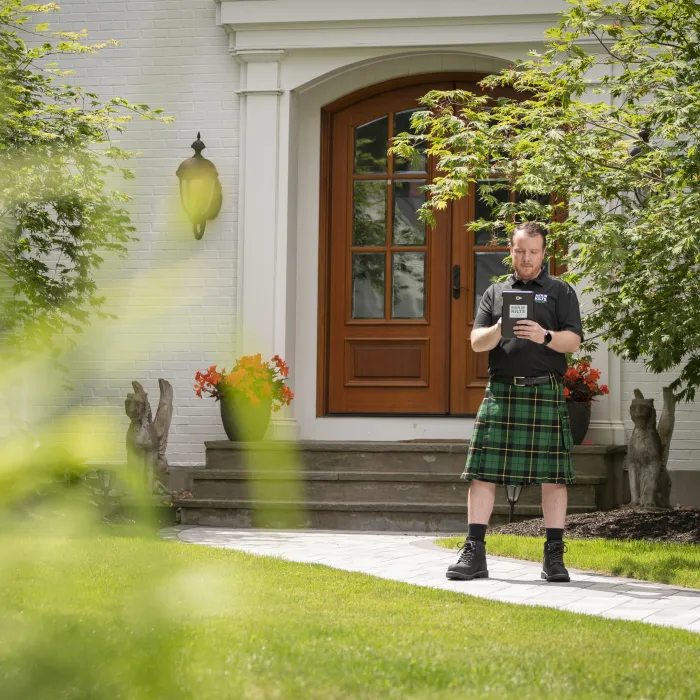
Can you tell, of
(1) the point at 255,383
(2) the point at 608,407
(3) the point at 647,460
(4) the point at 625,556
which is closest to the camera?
(4) the point at 625,556

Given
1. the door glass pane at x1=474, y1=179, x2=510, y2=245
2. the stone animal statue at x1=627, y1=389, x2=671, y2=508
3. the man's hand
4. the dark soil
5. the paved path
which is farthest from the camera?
the door glass pane at x1=474, y1=179, x2=510, y2=245

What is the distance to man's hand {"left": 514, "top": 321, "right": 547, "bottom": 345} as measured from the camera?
4805mm

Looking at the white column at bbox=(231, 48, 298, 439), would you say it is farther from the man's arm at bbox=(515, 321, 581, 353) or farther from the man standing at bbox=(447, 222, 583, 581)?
the man's arm at bbox=(515, 321, 581, 353)

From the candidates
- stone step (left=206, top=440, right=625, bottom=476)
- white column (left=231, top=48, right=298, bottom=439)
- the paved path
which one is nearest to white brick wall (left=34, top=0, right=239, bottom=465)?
the paved path

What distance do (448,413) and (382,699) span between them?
7.25 metres

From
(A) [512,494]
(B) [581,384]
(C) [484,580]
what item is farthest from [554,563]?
(B) [581,384]

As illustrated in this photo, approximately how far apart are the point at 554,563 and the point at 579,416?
3401 millimetres

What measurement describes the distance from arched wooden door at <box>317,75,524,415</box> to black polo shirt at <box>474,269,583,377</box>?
431 centimetres

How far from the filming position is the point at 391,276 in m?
9.55

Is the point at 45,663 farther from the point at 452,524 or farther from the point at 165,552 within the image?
the point at 452,524

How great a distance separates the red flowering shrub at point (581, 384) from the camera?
839 centimetres

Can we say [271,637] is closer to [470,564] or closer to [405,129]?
[470,564]

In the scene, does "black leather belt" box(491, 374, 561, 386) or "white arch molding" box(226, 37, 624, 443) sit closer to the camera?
"black leather belt" box(491, 374, 561, 386)

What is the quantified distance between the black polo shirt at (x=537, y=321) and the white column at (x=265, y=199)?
4.14 meters
